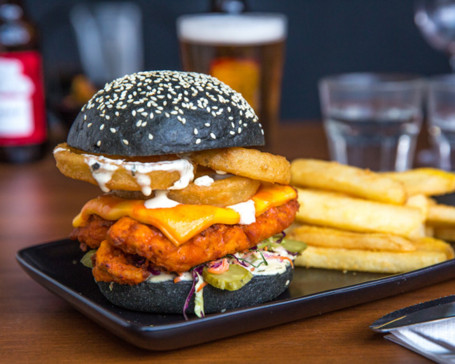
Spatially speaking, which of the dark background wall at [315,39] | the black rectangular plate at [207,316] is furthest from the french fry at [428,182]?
the dark background wall at [315,39]

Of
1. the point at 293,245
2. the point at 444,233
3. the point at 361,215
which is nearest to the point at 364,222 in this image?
the point at 361,215

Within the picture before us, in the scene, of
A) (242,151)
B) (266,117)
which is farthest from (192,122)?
(266,117)

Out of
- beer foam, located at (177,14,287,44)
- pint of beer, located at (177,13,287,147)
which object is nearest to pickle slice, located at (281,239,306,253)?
pint of beer, located at (177,13,287,147)

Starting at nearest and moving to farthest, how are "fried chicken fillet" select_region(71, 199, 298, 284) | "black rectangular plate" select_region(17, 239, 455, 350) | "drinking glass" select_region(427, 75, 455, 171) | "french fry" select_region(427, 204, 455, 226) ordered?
"black rectangular plate" select_region(17, 239, 455, 350), "fried chicken fillet" select_region(71, 199, 298, 284), "french fry" select_region(427, 204, 455, 226), "drinking glass" select_region(427, 75, 455, 171)

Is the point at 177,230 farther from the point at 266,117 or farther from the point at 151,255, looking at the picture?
the point at 266,117

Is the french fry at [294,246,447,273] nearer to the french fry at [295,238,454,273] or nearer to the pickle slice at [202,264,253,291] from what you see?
the french fry at [295,238,454,273]

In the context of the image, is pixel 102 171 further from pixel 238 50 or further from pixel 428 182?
pixel 238 50
